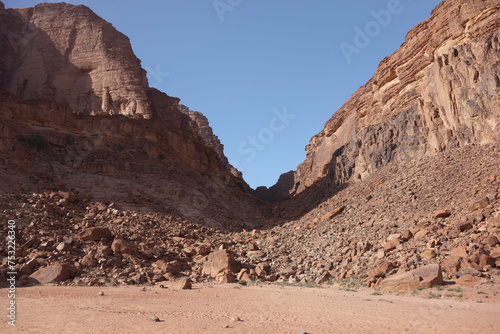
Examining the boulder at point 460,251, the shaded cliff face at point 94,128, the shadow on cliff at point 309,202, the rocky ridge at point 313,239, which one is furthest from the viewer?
the shadow on cliff at point 309,202

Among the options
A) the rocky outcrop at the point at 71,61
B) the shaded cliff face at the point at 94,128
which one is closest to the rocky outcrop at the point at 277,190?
the shaded cliff face at the point at 94,128

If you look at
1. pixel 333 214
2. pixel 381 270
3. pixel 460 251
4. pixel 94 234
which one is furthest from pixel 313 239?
pixel 94 234

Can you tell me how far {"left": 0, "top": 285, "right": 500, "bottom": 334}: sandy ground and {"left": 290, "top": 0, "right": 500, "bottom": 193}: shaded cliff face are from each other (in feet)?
43.9

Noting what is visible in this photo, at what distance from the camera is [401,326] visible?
661 centimetres

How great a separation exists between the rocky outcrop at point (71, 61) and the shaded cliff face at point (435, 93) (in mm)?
24966

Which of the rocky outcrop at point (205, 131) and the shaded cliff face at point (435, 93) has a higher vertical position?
the rocky outcrop at point (205, 131)

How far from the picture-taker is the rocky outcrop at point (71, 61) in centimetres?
3834

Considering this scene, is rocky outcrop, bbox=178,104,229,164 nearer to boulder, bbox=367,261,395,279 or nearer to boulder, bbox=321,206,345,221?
boulder, bbox=321,206,345,221

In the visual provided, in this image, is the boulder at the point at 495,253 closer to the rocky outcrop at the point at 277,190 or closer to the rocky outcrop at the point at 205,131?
the rocky outcrop at the point at 277,190

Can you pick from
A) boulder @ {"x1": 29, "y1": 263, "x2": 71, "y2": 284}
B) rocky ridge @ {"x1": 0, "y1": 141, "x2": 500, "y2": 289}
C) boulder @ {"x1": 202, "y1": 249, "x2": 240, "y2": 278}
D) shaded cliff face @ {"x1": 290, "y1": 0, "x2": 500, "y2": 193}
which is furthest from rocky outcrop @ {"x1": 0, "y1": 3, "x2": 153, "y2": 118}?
boulder @ {"x1": 29, "y1": 263, "x2": 71, "y2": 284}

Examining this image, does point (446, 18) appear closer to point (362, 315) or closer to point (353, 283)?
point (353, 283)

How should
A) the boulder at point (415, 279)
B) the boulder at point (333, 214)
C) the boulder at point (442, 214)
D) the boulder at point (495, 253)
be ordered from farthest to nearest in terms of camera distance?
the boulder at point (333, 214) → the boulder at point (442, 214) → the boulder at point (495, 253) → the boulder at point (415, 279)

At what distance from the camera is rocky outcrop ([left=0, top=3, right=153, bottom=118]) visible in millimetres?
38344

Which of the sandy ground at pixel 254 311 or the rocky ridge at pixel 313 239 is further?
the rocky ridge at pixel 313 239
